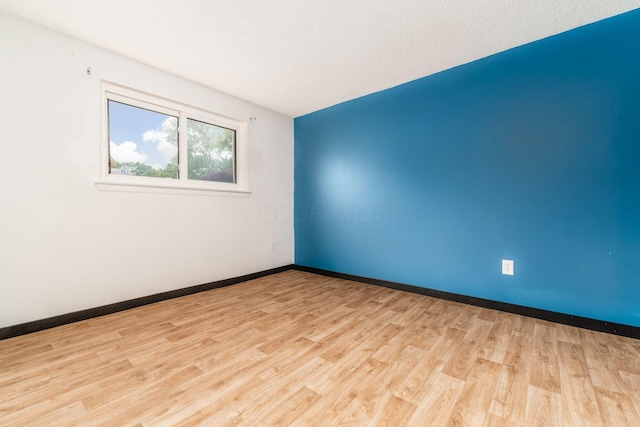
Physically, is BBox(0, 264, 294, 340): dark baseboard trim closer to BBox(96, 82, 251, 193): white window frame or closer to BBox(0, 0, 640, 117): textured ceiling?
BBox(96, 82, 251, 193): white window frame

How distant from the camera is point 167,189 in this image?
2572 millimetres

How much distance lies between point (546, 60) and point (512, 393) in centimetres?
246

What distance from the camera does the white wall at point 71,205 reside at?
1.80m

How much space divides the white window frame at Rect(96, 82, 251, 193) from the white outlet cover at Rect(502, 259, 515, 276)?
288 centimetres

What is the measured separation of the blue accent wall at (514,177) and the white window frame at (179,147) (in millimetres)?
1377

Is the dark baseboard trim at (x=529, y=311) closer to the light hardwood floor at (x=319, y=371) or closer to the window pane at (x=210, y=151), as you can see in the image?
the light hardwood floor at (x=319, y=371)

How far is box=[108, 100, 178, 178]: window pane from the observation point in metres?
2.32

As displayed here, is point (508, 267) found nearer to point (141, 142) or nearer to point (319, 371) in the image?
point (319, 371)

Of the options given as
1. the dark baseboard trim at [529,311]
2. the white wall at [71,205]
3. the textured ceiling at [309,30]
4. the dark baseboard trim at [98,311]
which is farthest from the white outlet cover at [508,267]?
the white wall at [71,205]

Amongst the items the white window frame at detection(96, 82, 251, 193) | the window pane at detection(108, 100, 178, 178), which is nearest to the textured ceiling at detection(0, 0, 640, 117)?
the white window frame at detection(96, 82, 251, 193)

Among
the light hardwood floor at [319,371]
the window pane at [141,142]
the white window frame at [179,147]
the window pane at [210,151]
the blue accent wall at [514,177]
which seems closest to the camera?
the light hardwood floor at [319,371]

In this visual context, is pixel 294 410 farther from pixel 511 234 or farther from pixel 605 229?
pixel 605 229

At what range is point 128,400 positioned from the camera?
46.6 inches

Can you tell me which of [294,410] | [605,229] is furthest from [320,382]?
[605,229]
